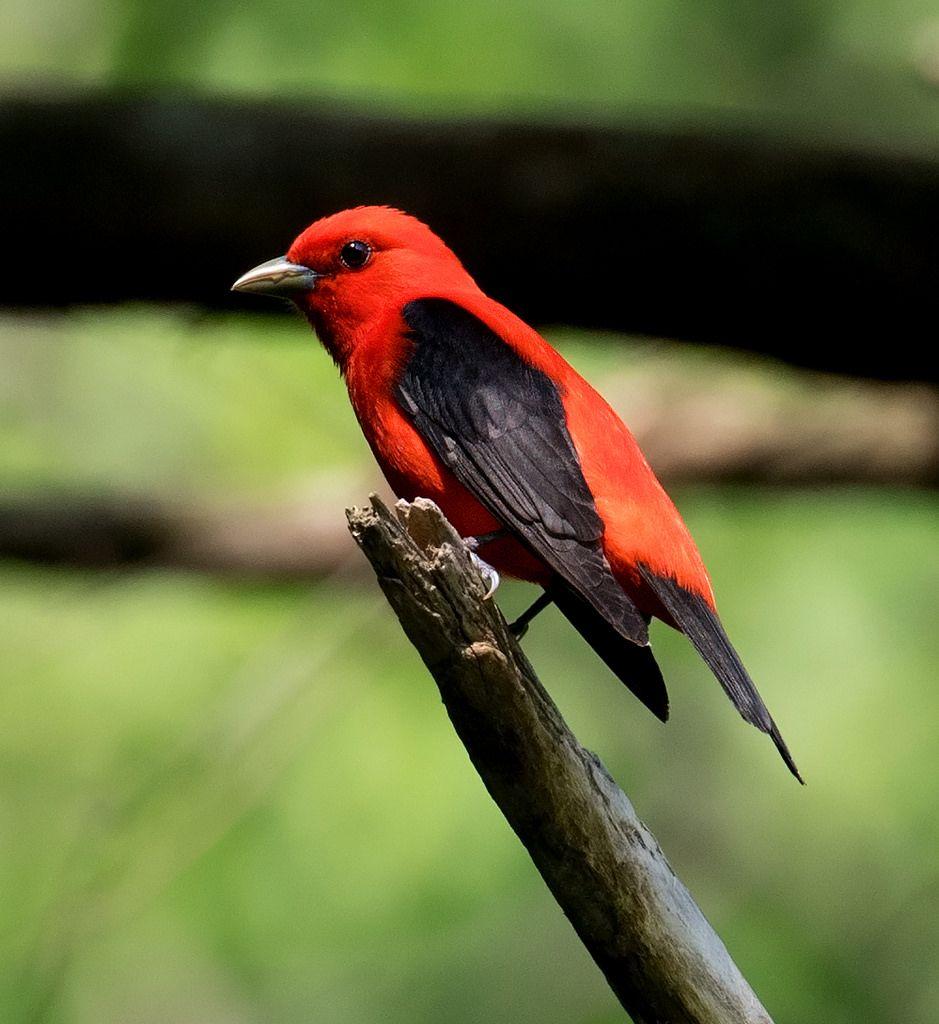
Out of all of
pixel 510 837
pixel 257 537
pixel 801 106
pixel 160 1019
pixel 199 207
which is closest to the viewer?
pixel 199 207

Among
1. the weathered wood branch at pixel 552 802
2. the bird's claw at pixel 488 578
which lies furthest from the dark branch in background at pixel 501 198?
the weathered wood branch at pixel 552 802

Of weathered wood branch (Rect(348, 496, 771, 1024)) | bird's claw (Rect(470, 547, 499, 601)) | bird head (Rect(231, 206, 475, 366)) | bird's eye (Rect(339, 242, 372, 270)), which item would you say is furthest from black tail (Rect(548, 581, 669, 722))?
bird's eye (Rect(339, 242, 372, 270))

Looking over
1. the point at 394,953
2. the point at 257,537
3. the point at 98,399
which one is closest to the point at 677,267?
the point at 257,537

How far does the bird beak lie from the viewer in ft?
18.0

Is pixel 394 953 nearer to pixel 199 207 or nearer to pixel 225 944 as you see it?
pixel 225 944

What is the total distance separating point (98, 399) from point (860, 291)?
5.00 meters

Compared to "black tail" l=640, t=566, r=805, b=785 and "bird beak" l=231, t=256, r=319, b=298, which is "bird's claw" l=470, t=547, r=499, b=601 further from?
"bird beak" l=231, t=256, r=319, b=298

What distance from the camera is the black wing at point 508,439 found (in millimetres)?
4246

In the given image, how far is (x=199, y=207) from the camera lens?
6.45 m

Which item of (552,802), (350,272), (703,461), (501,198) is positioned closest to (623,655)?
(552,802)

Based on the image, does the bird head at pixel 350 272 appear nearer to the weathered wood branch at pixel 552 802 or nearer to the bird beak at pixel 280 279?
the bird beak at pixel 280 279

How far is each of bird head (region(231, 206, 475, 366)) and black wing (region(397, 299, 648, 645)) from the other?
33 centimetres

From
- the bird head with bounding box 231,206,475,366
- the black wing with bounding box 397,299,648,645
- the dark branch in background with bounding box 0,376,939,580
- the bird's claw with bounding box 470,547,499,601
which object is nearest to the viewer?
the bird's claw with bounding box 470,547,499,601

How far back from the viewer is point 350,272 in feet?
18.1
